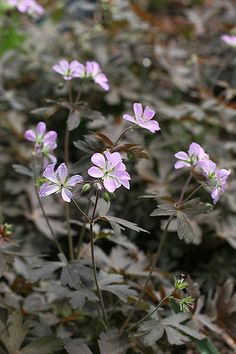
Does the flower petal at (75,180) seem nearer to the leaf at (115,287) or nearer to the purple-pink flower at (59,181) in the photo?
the purple-pink flower at (59,181)

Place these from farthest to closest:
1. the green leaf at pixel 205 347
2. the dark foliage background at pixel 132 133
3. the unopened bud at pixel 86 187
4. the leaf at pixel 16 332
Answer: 1. the dark foliage background at pixel 132 133
2. the green leaf at pixel 205 347
3. the leaf at pixel 16 332
4. the unopened bud at pixel 86 187

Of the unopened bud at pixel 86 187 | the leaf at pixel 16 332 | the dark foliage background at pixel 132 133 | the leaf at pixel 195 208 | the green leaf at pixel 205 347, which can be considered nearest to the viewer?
the unopened bud at pixel 86 187

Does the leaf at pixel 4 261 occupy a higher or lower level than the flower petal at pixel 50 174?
lower

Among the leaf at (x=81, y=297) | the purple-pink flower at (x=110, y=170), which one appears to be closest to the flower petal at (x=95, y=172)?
the purple-pink flower at (x=110, y=170)

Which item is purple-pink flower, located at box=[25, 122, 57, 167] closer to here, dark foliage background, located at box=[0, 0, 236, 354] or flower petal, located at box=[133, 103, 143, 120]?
dark foliage background, located at box=[0, 0, 236, 354]

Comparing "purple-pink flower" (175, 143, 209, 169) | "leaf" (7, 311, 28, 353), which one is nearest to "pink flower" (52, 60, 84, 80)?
"purple-pink flower" (175, 143, 209, 169)

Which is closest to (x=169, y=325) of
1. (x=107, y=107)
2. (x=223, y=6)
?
(x=107, y=107)

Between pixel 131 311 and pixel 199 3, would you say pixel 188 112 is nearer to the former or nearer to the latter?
pixel 131 311
